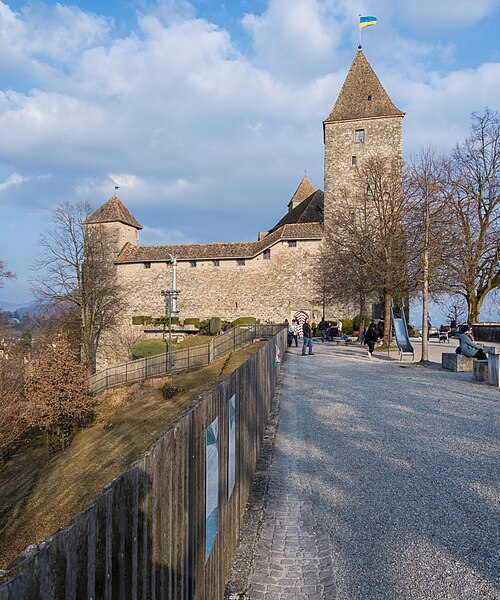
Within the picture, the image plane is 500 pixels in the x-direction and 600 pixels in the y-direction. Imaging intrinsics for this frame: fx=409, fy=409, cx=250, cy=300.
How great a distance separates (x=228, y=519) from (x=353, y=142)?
3843 centimetres

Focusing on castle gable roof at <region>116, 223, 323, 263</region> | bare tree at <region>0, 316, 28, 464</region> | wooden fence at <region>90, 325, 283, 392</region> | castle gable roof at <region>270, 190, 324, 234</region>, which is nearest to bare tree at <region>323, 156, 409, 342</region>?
wooden fence at <region>90, 325, 283, 392</region>

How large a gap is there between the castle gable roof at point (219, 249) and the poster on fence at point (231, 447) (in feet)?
113

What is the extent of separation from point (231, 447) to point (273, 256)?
1400 inches

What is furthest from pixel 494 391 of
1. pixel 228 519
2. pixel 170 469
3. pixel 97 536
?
pixel 97 536

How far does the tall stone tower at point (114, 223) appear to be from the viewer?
139ft

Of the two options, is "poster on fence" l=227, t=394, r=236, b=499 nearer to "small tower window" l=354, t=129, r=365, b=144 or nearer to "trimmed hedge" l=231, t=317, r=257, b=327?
"trimmed hedge" l=231, t=317, r=257, b=327

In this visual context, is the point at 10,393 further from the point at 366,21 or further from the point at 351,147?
the point at 366,21

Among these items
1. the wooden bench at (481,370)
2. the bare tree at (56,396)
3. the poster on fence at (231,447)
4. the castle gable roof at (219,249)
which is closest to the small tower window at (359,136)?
the castle gable roof at (219,249)

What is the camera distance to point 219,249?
133 feet

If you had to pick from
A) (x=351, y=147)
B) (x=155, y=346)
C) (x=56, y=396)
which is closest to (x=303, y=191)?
(x=351, y=147)

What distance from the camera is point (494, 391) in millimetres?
9648

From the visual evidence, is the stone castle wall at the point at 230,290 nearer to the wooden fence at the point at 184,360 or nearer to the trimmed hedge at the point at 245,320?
the trimmed hedge at the point at 245,320

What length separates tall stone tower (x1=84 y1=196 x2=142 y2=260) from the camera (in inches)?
1666

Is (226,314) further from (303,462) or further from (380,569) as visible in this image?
(380,569)
